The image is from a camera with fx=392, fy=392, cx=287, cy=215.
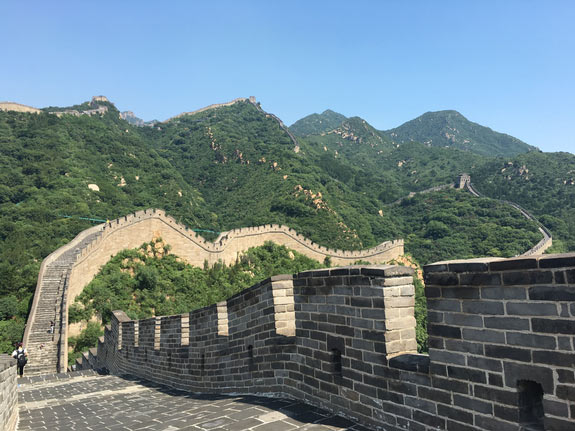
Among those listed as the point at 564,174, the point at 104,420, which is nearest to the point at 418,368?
the point at 104,420

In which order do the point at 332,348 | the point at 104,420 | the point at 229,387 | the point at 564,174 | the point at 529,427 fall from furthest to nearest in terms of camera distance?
the point at 564,174 → the point at 229,387 → the point at 104,420 → the point at 332,348 → the point at 529,427

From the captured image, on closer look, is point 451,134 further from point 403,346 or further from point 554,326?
point 554,326

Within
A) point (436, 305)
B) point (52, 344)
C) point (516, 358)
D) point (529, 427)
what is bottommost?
point (52, 344)

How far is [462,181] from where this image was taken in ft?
270

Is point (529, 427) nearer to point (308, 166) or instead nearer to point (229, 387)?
point (229, 387)

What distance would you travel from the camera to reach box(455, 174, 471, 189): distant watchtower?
3216 inches

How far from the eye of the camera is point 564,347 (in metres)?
2.72

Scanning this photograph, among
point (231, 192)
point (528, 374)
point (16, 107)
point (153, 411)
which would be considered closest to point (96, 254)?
point (153, 411)

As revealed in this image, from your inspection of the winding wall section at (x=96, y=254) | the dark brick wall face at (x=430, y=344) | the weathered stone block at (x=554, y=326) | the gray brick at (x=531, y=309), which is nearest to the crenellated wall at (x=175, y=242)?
the winding wall section at (x=96, y=254)

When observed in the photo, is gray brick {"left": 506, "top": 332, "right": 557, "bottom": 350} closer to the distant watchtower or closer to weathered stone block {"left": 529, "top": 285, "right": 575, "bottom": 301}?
weathered stone block {"left": 529, "top": 285, "right": 575, "bottom": 301}

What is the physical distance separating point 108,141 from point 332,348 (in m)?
60.8

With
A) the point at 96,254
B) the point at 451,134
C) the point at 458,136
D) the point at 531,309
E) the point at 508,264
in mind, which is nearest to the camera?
the point at 531,309

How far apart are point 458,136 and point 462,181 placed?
334ft

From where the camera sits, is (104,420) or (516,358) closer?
(516,358)
